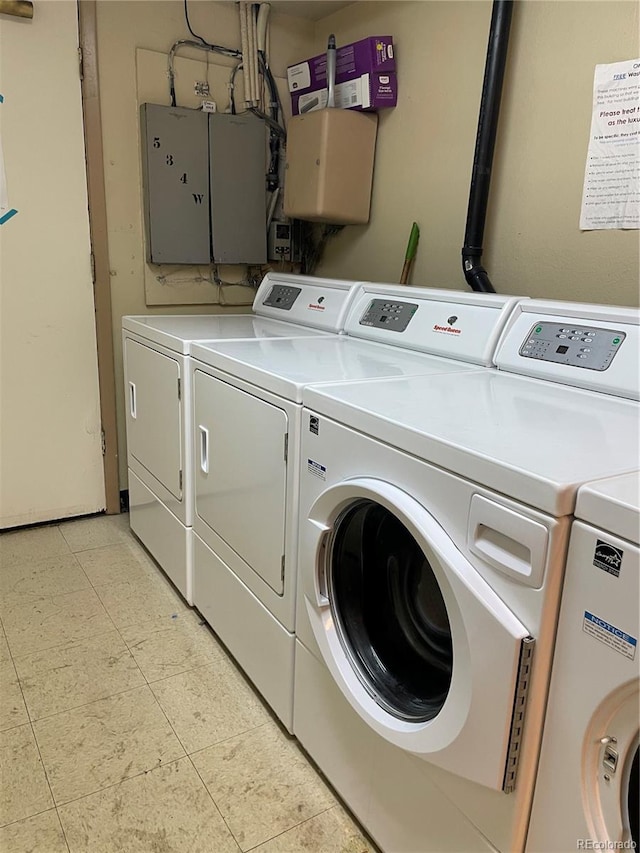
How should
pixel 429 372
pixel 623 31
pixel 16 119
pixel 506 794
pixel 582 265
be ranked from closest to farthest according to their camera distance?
pixel 506 794
pixel 429 372
pixel 623 31
pixel 582 265
pixel 16 119

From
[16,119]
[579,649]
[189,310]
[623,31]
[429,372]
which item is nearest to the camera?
[579,649]

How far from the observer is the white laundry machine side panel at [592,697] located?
81 cm

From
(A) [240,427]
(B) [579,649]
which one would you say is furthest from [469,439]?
(A) [240,427]

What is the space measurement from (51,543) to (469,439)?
225 cm

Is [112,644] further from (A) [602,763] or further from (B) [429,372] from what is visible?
(A) [602,763]

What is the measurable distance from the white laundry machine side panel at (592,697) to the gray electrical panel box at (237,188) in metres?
2.45

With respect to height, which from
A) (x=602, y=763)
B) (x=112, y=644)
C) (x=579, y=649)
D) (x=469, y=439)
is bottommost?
(x=112, y=644)

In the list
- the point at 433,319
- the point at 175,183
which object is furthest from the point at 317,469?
the point at 175,183

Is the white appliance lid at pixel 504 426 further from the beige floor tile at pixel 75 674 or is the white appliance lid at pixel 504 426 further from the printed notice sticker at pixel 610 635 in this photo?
the beige floor tile at pixel 75 674

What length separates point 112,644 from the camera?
2.05 metres

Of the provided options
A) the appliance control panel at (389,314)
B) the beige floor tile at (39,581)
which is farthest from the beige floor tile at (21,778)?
the appliance control panel at (389,314)

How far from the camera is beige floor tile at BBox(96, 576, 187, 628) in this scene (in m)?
2.22

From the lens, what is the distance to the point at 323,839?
1.41 m

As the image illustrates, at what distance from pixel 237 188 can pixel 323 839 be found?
257cm
